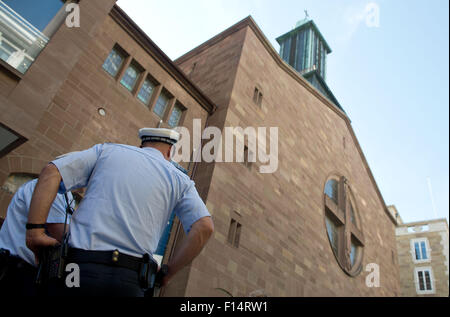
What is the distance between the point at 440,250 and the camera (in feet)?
92.5

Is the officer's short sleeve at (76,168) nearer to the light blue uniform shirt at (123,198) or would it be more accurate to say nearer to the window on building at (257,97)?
the light blue uniform shirt at (123,198)

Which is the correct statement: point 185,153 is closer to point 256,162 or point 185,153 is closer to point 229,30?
point 256,162

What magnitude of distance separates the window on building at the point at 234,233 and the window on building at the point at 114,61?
5398mm

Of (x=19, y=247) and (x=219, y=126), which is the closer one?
(x=19, y=247)

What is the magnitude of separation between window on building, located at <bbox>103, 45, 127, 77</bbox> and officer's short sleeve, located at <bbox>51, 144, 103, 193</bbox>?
26.1 ft

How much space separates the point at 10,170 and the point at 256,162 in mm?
7607

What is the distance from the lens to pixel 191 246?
6.44 feet

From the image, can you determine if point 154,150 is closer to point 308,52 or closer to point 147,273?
point 147,273

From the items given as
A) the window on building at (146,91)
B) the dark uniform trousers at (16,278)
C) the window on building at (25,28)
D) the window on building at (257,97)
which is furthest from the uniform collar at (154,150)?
the window on building at (257,97)

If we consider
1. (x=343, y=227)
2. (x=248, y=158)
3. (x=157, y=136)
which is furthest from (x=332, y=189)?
(x=157, y=136)

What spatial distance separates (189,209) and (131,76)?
8689 millimetres

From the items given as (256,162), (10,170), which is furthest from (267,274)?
(10,170)

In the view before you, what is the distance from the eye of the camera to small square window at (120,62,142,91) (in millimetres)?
9695

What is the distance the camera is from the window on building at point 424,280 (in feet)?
89.2
